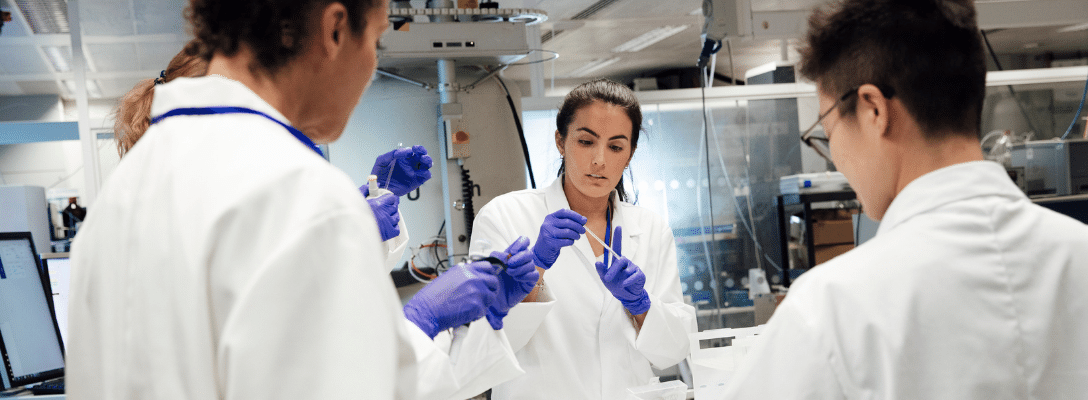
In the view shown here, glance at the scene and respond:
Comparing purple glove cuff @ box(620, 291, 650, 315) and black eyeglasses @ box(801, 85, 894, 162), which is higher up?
black eyeglasses @ box(801, 85, 894, 162)

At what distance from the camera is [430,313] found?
Result: 43.1 inches

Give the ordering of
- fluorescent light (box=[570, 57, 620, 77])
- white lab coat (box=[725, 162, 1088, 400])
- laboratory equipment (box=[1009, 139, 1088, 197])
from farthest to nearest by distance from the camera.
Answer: fluorescent light (box=[570, 57, 620, 77]) → laboratory equipment (box=[1009, 139, 1088, 197]) → white lab coat (box=[725, 162, 1088, 400])

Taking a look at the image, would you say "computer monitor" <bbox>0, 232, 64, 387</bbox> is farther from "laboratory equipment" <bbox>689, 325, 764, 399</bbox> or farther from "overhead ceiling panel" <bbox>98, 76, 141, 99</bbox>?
"overhead ceiling panel" <bbox>98, 76, 141, 99</bbox>

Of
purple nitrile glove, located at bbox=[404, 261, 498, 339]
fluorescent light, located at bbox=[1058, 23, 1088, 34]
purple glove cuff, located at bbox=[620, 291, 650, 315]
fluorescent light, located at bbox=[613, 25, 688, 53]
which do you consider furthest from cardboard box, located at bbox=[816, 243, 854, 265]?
fluorescent light, located at bbox=[1058, 23, 1088, 34]

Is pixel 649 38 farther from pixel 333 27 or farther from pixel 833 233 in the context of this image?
pixel 333 27

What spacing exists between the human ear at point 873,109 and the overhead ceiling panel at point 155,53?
3.67 meters

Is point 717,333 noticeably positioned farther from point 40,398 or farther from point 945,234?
point 40,398

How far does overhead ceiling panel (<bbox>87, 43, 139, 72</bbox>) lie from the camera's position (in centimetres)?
351

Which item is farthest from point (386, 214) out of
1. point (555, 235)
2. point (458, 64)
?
point (458, 64)

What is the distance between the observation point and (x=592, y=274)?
1.71 meters

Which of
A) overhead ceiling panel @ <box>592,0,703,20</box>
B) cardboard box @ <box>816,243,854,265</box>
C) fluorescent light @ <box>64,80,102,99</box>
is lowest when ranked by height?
cardboard box @ <box>816,243,854,265</box>

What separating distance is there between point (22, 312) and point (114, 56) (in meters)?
2.28

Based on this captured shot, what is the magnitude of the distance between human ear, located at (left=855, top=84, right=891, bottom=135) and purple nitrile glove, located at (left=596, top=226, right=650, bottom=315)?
29.6 inches

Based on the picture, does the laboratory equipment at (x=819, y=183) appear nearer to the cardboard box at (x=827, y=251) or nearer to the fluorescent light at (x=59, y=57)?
the cardboard box at (x=827, y=251)
